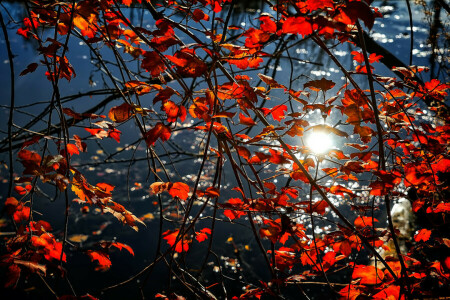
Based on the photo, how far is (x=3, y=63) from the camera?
1612 centimetres

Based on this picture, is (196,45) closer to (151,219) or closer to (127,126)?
(151,219)

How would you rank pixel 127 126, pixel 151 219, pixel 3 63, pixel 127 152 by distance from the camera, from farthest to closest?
pixel 3 63, pixel 127 126, pixel 127 152, pixel 151 219

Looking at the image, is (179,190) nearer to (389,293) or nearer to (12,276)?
(12,276)

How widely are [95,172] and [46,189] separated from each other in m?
1.45

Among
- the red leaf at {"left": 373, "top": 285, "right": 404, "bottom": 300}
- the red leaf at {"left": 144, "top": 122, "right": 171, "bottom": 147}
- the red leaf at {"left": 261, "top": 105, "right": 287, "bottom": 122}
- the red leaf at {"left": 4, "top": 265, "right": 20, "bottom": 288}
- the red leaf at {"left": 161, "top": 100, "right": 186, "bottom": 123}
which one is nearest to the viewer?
the red leaf at {"left": 4, "top": 265, "right": 20, "bottom": 288}

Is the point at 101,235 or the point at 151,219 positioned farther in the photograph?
the point at 151,219

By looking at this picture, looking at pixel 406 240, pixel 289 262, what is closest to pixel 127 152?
pixel 406 240

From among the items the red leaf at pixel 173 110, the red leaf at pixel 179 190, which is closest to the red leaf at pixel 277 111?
the red leaf at pixel 173 110

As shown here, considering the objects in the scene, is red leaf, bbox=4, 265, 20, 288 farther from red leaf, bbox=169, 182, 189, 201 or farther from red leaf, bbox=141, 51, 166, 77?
red leaf, bbox=141, 51, 166, 77

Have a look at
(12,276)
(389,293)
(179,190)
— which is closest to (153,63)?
(179,190)

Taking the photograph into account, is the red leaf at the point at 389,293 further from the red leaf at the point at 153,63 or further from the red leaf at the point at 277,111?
the red leaf at the point at 153,63

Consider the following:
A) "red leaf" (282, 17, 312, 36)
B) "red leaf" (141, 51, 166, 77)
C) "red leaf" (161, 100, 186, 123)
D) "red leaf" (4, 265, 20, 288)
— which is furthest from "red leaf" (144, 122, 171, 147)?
"red leaf" (4, 265, 20, 288)

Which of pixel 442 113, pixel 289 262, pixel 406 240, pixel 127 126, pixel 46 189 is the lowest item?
pixel 406 240

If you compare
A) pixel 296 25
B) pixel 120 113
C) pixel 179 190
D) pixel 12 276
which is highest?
pixel 296 25
